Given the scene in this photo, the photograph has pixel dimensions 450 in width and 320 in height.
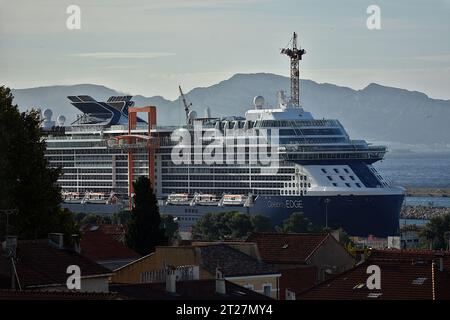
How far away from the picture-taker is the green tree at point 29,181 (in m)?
35.8

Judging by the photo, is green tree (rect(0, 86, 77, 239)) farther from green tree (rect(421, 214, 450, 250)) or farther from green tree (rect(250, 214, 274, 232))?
green tree (rect(250, 214, 274, 232))

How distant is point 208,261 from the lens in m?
33.6

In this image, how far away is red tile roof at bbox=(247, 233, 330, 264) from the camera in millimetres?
39625

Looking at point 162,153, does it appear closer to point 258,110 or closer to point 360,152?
point 258,110

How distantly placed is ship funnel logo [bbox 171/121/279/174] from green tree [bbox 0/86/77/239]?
242 ft

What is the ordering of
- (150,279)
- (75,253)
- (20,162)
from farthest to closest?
(20,162), (150,279), (75,253)

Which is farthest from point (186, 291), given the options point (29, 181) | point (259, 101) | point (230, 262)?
point (259, 101)

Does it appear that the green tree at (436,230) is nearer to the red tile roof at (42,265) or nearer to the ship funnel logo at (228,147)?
the ship funnel logo at (228,147)

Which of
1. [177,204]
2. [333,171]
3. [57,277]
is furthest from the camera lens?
[177,204]

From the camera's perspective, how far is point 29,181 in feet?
120

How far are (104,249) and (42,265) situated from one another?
14275 millimetres

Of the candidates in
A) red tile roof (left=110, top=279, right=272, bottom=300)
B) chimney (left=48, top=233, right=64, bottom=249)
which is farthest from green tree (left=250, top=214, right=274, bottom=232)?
red tile roof (left=110, top=279, right=272, bottom=300)
